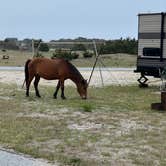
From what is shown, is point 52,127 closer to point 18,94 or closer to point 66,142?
point 66,142

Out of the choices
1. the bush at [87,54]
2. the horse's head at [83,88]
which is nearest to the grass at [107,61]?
the bush at [87,54]

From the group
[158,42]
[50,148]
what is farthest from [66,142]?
[158,42]

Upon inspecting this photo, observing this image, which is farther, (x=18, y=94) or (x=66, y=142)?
(x=18, y=94)

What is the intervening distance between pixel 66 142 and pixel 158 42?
1344 centimetres

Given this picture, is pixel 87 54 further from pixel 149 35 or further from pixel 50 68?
pixel 50 68

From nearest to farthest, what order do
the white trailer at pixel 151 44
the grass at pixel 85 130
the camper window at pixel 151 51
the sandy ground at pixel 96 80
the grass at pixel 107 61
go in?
the grass at pixel 85 130 → the white trailer at pixel 151 44 → the camper window at pixel 151 51 → the sandy ground at pixel 96 80 → the grass at pixel 107 61

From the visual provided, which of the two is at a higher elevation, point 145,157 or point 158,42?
point 158,42

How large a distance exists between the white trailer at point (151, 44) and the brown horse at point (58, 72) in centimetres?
559

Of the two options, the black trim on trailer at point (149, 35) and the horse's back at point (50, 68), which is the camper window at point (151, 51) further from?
the horse's back at point (50, 68)

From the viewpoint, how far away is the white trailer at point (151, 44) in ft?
72.0

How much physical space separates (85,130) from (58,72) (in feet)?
21.4

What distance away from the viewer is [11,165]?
25.0ft

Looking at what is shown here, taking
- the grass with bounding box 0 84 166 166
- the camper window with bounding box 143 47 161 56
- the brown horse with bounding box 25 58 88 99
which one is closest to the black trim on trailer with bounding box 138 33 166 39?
the camper window with bounding box 143 47 161 56

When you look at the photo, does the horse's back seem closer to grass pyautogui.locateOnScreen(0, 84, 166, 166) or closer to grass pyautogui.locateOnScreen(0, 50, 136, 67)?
grass pyautogui.locateOnScreen(0, 84, 166, 166)
